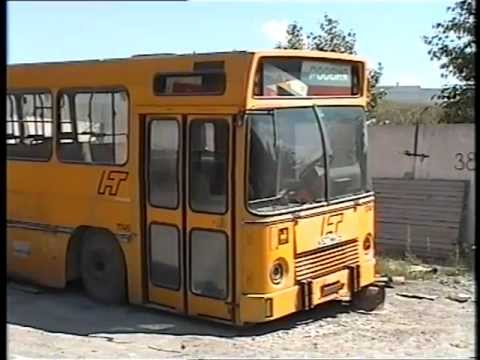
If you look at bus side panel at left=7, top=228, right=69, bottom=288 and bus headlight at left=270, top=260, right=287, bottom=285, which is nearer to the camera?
bus headlight at left=270, top=260, right=287, bottom=285

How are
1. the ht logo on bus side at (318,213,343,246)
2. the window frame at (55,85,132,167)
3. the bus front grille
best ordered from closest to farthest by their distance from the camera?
the bus front grille
the ht logo on bus side at (318,213,343,246)
the window frame at (55,85,132,167)

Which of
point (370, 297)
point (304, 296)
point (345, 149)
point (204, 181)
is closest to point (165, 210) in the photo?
point (204, 181)

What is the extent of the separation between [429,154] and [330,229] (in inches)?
199

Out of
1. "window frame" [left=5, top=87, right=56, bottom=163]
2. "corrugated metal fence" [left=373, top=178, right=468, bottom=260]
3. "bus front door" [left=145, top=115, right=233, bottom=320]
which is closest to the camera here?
"bus front door" [left=145, top=115, right=233, bottom=320]

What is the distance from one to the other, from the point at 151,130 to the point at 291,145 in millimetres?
1340

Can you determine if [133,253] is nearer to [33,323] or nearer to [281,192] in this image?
[33,323]

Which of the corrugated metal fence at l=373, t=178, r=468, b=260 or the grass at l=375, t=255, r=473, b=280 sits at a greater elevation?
the corrugated metal fence at l=373, t=178, r=468, b=260

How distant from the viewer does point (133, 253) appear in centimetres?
793

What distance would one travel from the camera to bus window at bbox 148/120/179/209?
24.6ft

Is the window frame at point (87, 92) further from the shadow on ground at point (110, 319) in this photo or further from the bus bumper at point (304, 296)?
the bus bumper at point (304, 296)

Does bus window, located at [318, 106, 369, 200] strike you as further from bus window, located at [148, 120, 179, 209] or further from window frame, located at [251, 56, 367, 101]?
bus window, located at [148, 120, 179, 209]

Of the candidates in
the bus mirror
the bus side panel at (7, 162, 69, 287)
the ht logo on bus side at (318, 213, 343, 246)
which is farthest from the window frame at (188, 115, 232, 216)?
the bus side panel at (7, 162, 69, 287)

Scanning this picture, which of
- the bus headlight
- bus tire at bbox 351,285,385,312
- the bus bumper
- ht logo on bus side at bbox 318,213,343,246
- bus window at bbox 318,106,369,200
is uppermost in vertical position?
bus window at bbox 318,106,369,200

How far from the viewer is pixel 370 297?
813 cm
